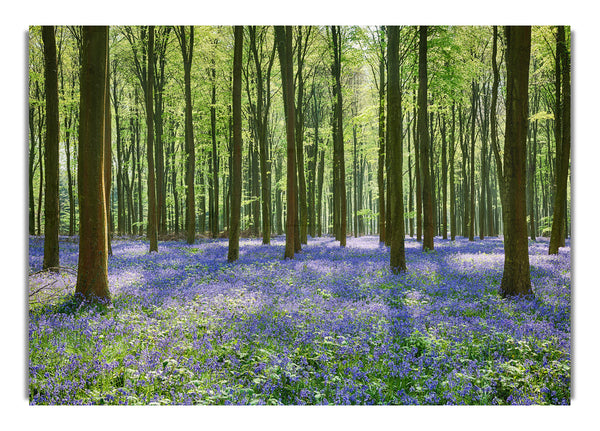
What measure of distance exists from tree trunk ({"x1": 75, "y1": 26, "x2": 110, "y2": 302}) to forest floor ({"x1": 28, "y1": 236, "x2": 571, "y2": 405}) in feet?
1.43

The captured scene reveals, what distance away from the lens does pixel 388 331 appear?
15.8 ft

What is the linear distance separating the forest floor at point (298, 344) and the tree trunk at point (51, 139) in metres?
0.85

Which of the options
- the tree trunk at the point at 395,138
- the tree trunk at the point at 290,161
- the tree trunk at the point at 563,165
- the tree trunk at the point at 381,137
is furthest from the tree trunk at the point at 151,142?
the tree trunk at the point at 563,165

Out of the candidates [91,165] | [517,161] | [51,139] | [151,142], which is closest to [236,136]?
[51,139]

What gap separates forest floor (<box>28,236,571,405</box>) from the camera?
3.59m

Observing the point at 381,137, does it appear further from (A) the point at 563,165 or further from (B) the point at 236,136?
(B) the point at 236,136

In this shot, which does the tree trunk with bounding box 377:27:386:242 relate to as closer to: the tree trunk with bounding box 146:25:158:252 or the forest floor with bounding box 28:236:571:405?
the forest floor with bounding box 28:236:571:405

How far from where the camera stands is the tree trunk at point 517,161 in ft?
20.0

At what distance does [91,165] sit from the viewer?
557 centimetres

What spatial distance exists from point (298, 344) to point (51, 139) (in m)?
7.20

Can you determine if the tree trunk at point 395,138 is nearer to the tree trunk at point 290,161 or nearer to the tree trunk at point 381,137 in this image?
the tree trunk at point 290,161

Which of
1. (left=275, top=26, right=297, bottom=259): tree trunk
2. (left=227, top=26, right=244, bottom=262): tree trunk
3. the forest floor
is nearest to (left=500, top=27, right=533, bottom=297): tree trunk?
the forest floor
